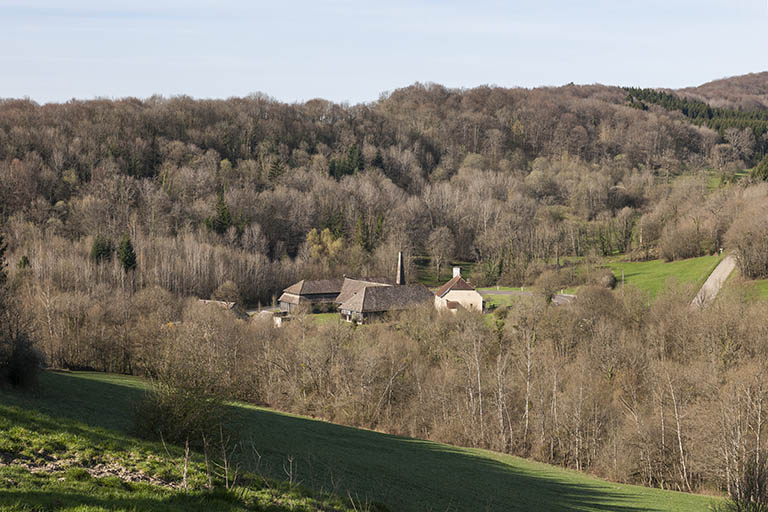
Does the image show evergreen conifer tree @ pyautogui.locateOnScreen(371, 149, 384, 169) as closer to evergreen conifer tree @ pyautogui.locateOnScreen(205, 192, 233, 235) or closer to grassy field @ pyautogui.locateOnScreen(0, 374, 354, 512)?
evergreen conifer tree @ pyautogui.locateOnScreen(205, 192, 233, 235)

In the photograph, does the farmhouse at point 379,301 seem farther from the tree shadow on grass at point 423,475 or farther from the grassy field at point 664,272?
the tree shadow on grass at point 423,475

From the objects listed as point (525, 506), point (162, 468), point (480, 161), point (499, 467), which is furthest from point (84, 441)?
point (480, 161)

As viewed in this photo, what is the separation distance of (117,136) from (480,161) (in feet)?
249

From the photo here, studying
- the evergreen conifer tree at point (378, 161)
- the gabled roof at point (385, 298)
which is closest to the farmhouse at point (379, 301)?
the gabled roof at point (385, 298)

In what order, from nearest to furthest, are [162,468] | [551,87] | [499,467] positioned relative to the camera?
[162,468], [499,467], [551,87]

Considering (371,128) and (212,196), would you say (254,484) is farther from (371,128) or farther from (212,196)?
(371,128)

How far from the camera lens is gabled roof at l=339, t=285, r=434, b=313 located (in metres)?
67.2

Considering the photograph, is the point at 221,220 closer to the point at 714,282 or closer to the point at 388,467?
the point at 714,282

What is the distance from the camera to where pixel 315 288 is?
76.6 metres

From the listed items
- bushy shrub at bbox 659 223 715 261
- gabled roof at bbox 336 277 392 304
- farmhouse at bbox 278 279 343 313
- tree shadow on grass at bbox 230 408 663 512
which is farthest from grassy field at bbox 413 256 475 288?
tree shadow on grass at bbox 230 408 663 512

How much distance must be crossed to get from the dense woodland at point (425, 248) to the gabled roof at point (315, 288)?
25.1 feet

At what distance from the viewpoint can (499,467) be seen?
85.6 ft

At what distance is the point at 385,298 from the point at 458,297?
849cm

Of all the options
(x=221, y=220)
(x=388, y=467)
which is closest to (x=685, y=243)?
(x=388, y=467)
